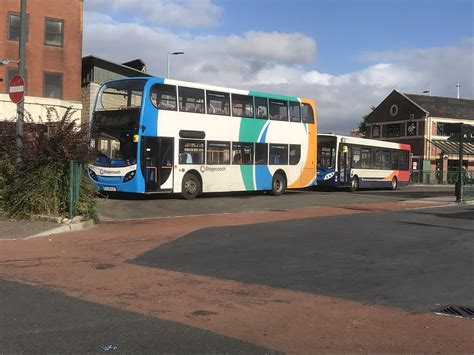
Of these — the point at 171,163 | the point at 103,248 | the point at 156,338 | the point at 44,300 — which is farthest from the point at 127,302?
the point at 171,163

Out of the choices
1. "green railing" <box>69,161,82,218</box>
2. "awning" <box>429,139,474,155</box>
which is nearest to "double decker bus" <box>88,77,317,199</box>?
"green railing" <box>69,161,82,218</box>

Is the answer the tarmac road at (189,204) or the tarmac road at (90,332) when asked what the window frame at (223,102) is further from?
the tarmac road at (90,332)

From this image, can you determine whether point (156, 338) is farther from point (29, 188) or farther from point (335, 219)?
point (335, 219)

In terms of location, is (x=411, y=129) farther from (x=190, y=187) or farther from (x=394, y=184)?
(x=190, y=187)

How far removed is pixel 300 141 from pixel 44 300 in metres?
19.2

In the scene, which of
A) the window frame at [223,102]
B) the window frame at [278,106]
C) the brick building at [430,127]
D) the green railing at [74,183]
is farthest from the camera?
the brick building at [430,127]

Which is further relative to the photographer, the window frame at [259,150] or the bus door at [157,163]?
Result: the window frame at [259,150]

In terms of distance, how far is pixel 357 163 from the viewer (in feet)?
100.0

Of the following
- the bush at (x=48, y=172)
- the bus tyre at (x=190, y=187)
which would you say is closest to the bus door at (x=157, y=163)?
the bus tyre at (x=190, y=187)

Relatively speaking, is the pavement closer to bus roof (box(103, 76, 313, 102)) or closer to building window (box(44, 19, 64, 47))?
bus roof (box(103, 76, 313, 102))

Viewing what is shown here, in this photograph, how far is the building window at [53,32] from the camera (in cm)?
3759

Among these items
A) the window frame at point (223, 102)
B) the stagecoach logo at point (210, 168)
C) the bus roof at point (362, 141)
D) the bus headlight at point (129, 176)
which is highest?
the window frame at point (223, 102)

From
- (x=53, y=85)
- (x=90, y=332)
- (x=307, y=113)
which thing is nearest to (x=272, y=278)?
(x=90, y=332)

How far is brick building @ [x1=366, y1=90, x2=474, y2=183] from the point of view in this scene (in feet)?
199
